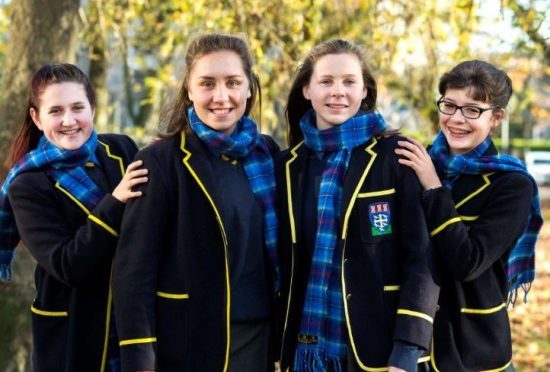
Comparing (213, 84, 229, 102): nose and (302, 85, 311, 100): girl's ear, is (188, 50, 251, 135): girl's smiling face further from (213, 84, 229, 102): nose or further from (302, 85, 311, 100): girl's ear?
(302, 85, 311, 100): girl's ear

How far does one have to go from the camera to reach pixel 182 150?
3357 millimetres

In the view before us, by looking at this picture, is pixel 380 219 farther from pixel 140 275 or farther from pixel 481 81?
pixel 140 275

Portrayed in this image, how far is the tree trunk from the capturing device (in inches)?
207

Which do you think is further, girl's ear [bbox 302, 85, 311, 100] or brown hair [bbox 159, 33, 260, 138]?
girl's ear [bbox 302, 85, 311, 100]

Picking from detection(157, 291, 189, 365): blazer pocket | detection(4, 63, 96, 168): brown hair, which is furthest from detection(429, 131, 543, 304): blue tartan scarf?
detection(4, 63, 96, 168): brown hair

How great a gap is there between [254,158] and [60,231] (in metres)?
0.88

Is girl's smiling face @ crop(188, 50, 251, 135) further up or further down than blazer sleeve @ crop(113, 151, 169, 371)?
further up

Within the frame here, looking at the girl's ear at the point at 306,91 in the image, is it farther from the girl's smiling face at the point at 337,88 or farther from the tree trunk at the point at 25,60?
the tree trunk at the point at 25,60

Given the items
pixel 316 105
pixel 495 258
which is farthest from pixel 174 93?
pixel 495 258

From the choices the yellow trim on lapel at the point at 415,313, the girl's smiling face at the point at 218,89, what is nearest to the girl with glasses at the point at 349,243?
the yellow trim on lapel at the point at 415,313

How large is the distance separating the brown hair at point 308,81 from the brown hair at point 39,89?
3.04ft

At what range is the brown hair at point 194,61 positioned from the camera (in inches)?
135

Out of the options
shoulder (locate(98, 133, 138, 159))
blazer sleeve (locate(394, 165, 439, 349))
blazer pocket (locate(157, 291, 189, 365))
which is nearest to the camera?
blazer sleeve (locate(394, 165, 439, 349))

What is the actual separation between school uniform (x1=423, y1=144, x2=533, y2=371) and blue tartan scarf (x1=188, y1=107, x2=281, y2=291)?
0.66 metres
